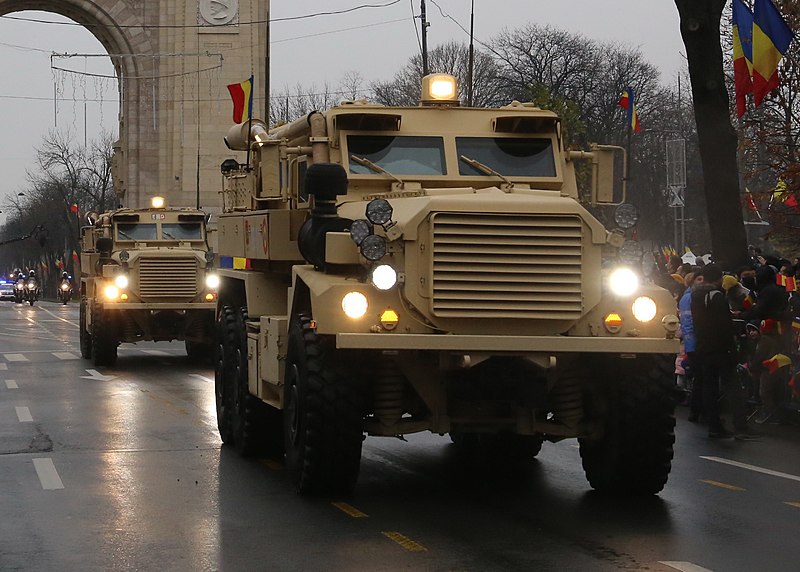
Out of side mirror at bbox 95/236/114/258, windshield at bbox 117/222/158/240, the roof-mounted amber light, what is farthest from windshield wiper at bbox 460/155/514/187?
windshield at bbox 117/222/158/240

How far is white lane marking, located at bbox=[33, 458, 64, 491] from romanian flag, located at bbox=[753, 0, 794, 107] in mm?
11380

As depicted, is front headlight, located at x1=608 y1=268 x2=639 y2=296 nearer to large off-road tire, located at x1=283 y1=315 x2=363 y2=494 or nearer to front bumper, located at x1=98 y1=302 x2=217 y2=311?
large off-road tire, located at x1=283 y1=315 x2=363 y2=494

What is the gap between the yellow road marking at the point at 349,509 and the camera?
10391 mm

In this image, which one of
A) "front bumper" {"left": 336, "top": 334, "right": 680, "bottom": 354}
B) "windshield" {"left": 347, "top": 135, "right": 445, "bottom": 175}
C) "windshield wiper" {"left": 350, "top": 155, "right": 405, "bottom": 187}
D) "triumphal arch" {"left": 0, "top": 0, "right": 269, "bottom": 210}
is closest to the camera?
"front bumper" {"left": 336, "top": 334, "right": 680, "bottom": 354}

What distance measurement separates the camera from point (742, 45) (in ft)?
69.6

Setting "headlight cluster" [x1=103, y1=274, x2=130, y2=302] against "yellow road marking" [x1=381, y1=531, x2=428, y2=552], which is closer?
"yellow road marking" [x1=381, y1=531, x2=428, y2=552]

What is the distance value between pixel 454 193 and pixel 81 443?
516 cm

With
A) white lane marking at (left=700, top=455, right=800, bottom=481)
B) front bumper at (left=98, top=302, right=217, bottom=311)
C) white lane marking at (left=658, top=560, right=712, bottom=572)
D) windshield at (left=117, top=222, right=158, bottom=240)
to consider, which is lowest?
white lane marking at (left=700, top=455, right=800, bottom=481)

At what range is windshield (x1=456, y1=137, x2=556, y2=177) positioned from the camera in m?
12.3

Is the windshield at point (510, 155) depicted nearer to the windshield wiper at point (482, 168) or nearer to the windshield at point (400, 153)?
the windshield wiper at point (482, 168)

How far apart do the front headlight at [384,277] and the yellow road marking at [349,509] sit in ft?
5.09

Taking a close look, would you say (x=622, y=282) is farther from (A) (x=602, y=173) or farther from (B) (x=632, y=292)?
(A) (x=602, y=173)

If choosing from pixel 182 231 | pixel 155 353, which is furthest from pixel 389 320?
pixel 155 353

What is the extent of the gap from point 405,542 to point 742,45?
1364 cm
